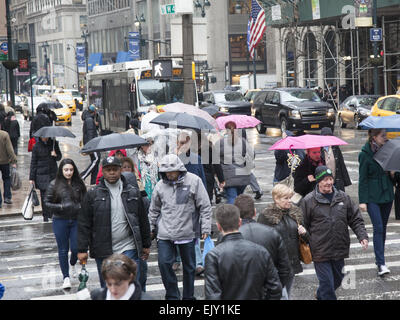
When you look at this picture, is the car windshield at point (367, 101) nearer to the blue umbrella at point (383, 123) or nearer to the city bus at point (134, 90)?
the city bus at point (134, 90)

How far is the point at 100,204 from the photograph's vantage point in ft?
27.1

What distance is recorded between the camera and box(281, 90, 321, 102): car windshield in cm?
3488


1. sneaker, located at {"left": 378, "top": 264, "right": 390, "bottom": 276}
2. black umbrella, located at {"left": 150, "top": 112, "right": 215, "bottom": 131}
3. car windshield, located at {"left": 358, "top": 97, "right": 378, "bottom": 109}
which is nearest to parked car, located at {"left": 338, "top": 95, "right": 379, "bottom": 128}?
car windshield, located at {"left": 358, "top": 97, "right": 378, "bottom": 109}

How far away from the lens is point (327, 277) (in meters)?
8.30

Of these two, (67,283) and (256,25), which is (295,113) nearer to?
(256,25)

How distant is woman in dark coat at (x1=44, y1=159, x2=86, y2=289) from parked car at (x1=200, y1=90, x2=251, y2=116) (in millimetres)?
29811

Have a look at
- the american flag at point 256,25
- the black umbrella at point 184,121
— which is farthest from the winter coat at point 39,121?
the american flag at point 256,25

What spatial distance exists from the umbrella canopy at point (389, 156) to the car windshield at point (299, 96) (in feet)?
82.1

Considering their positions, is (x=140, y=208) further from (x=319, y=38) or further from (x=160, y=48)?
(x=160, y=48)

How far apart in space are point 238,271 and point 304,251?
2.06m

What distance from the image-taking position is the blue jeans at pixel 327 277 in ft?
27.0

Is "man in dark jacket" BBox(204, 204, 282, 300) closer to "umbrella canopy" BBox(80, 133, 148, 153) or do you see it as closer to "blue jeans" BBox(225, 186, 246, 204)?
"umbrella canopy" BBox(80, 133, 148, 153)

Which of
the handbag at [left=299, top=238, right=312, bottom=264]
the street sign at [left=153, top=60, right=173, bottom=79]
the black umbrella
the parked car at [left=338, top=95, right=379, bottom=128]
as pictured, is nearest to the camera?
the handbag at [left=299, top=238, right=312, bottom=264]

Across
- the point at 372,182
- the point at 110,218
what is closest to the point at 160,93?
the point at 372,182
